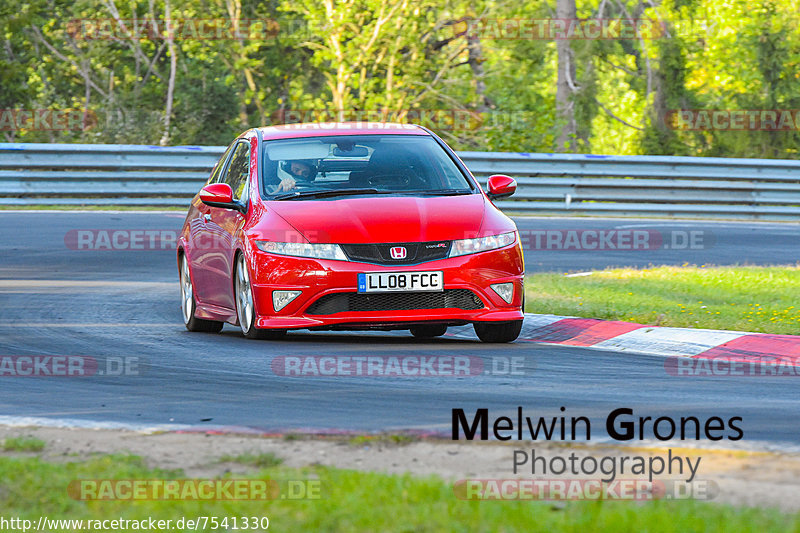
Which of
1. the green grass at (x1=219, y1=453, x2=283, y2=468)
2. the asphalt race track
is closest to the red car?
the asphalt race track

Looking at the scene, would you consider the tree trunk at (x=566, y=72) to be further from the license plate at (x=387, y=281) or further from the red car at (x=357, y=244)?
the license plate at (x=387, y=281)

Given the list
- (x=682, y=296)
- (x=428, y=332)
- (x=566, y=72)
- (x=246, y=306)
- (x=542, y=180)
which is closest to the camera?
(x=246, y=306)

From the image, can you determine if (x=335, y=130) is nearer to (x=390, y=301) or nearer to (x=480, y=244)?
(x=480, y=244)

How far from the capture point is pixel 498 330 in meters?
9.30

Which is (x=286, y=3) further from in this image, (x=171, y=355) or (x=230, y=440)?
(x=230, y=440)

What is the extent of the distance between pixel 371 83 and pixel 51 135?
7025 millimetres

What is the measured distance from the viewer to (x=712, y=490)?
4.67 meters

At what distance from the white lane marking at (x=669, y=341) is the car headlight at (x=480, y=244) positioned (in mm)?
990

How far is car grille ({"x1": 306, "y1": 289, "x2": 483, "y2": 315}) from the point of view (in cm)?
872

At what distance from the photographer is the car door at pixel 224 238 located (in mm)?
9656

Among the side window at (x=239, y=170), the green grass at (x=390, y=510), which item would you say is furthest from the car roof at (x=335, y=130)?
the green grass at (x=390, y=510)

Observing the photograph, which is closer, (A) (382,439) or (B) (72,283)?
(A) (382,439)

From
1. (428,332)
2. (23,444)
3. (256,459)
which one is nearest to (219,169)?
(428,332)

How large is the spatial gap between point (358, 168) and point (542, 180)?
13620mm
